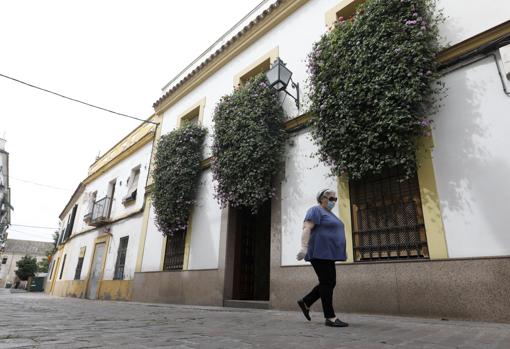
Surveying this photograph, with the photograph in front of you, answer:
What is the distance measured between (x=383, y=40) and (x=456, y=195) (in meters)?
2.50

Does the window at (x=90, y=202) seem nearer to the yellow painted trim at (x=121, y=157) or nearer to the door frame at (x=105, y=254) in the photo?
the yellow painted trim at (x=121, y=157)

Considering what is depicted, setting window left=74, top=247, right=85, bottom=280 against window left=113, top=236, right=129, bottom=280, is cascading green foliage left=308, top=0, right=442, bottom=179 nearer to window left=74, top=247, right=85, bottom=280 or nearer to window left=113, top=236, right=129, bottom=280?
window left=113, top=236, right=129, bottom=280

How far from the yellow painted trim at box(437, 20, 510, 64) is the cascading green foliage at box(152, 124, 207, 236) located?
6.04m

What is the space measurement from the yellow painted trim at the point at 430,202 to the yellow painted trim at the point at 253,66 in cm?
446

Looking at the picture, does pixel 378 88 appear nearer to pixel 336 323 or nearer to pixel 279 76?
pixel 279 76

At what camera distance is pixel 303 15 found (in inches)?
298

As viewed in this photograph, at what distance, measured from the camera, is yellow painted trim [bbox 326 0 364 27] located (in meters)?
6.58

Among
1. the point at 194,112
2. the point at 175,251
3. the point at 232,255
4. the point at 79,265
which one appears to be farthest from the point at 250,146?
the point at 79,265

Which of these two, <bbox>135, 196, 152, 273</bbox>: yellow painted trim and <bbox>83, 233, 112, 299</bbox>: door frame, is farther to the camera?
<bbox>83, 233, 112, 299</bbox>: door frame

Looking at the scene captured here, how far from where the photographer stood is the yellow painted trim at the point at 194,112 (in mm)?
9906

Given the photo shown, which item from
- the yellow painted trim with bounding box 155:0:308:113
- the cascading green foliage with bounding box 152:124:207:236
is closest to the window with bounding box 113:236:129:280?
the cascading green foliage with bounding box 152:124:207:236

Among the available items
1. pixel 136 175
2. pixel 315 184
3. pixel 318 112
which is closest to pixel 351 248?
pixel 315 184

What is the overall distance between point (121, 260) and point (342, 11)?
1050 cm

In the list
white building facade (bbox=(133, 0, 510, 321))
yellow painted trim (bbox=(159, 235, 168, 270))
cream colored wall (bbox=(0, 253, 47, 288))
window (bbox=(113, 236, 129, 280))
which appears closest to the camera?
white building facade (bbox=(133, 0, 510, 321))
